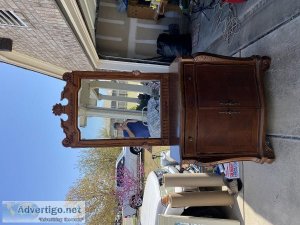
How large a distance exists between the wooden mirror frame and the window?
3.11ft

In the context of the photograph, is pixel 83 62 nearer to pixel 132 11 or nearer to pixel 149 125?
pixel 132 11

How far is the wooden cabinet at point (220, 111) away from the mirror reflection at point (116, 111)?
59 cm

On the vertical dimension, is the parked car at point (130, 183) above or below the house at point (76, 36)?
below

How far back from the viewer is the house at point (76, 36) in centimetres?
367

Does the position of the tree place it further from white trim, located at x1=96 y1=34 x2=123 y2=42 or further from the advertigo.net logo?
white trim, located at x1=96 y1=34 x2=123 y2=42

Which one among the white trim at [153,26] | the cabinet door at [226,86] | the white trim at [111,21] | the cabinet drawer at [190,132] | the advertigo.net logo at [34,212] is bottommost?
the advertigo.net logo at [34,212]

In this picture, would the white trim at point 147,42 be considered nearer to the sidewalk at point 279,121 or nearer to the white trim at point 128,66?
the white trim at point 128,66

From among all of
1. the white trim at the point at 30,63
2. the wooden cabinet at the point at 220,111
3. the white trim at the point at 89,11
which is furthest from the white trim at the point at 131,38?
the wooden cabinet at the point at 220,111

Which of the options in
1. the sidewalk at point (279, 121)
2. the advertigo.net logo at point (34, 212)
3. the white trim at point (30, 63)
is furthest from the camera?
Answer: the advertigo.net logo at point (34, 212)

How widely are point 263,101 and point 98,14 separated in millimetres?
4007

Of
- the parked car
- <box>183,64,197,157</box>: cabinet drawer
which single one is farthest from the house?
the parked car

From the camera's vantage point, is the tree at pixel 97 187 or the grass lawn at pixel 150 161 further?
the tree at pixel 97 187

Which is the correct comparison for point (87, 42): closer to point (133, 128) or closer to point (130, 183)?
point (133, 128)

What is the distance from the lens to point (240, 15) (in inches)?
160
